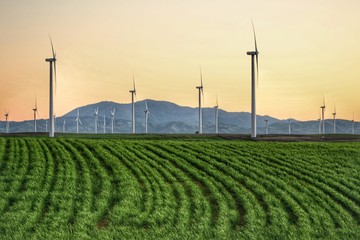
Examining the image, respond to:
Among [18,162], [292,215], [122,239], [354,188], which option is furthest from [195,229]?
[18,162]

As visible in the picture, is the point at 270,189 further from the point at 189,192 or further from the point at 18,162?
the point at 18,162

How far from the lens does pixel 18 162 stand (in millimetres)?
42094

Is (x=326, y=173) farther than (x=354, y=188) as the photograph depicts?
Yes

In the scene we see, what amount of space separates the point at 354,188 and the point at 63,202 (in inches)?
764

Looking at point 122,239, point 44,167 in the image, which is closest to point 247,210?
point 122,239

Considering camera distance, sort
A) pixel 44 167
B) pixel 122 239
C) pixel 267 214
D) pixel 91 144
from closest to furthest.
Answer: pixel 122 239
pixel 267 214
pixel 44 167
pixel 91 144

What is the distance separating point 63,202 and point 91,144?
2248 centimetres

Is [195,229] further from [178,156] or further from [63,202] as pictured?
[178,156]

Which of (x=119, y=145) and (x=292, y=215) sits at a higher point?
(x=119, y=145)

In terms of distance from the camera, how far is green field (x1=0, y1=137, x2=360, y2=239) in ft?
84.4

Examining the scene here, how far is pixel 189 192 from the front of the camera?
3309 cm

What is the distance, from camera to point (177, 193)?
32719 mm

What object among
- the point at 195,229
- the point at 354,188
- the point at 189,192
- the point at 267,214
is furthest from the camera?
the point at 354,188

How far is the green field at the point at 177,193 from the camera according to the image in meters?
25.7
